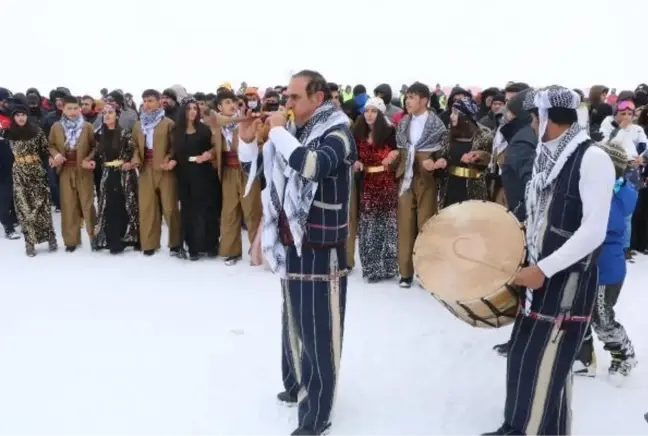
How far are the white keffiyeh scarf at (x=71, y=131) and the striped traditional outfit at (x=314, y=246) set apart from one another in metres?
4.44

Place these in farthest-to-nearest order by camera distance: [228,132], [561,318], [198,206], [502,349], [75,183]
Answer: [75,183]
[198,206]
[228,132]
[502,349]
[561,318]

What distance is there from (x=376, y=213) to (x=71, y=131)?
11.6ft

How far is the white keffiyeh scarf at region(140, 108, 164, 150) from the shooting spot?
6531 millimetres

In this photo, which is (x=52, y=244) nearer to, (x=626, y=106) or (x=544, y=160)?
(x=544, y=160)

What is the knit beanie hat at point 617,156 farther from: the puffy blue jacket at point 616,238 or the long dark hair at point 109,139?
the long dark hair at point 109,139

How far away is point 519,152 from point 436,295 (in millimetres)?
1414

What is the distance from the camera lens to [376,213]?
5637mm

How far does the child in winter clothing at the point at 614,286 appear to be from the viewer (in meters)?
3.45

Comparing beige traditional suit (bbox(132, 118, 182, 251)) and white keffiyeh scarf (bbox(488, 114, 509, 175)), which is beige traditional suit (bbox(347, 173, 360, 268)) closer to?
white keffiyeh scarf (bbox(488, 114, 509, 175))

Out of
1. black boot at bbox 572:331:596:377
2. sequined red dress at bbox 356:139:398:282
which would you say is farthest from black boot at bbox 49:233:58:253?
black boot at bbox 572:331:596:377

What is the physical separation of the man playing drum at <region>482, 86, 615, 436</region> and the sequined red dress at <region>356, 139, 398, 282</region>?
2860 millimetres

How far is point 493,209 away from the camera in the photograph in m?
2.82

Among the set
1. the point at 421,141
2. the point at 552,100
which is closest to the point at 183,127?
the point at 421,141

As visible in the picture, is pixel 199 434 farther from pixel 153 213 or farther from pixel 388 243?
pixel 153 213
